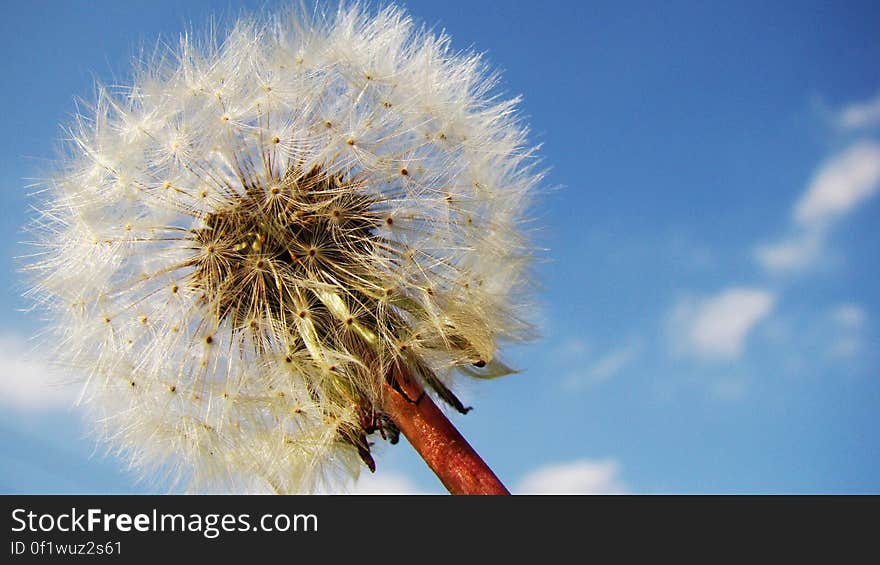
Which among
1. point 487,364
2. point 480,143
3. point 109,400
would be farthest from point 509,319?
point 109,400

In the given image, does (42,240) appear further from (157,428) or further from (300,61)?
(300,61)

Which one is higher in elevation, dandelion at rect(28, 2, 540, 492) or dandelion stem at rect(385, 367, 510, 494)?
dandelion at rect(28, 2, 540, 492)

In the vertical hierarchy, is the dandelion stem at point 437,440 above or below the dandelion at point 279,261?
below

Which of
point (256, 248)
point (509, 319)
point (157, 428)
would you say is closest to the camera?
point (256, 248)

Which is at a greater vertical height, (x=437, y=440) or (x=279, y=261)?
(x=279, y=261)
